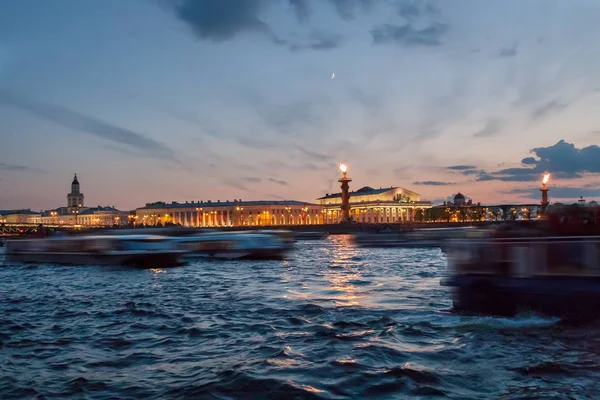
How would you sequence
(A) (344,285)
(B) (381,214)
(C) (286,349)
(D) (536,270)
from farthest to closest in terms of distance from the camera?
1. (B) (381,214)
2. (A) (344,285)
3. (D) (536,270)
4. (C) (286,349)

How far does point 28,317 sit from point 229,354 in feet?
23.6

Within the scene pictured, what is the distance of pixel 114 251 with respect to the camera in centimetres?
3197

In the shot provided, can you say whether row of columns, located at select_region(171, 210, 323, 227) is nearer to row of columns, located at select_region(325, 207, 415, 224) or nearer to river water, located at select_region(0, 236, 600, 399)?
row of columns, located at select_region(325, 207, 415, 224)

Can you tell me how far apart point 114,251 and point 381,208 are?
14479 cm

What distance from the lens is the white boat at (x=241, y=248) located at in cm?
3800

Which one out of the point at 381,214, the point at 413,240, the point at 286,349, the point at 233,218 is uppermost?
the point at 233,218

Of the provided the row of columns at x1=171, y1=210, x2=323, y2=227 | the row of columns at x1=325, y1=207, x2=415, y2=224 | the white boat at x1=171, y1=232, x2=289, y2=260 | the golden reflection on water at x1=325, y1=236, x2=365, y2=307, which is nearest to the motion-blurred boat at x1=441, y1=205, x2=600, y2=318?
the golden reflection on water at x1=325, y1=236, x2=365, y2=307

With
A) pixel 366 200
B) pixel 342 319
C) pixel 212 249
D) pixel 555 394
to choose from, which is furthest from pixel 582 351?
pixel 366 200

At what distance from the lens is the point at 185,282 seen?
74.2 ft

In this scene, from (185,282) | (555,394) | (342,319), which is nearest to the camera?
(555,394)

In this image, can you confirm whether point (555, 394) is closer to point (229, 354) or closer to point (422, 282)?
point (229, 354)

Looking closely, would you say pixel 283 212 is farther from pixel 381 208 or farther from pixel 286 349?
pixel 286 349

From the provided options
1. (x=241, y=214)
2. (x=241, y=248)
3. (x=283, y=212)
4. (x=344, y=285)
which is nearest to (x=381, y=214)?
(x=283, y=212)

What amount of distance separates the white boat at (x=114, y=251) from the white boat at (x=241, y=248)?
4098 millimetres
